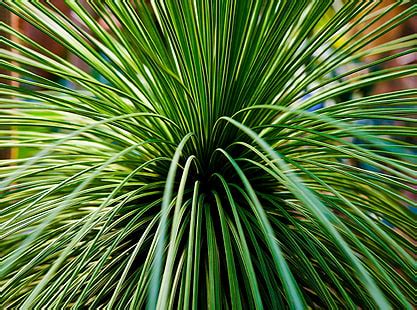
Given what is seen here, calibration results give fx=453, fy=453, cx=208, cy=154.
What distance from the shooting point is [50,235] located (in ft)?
1.95

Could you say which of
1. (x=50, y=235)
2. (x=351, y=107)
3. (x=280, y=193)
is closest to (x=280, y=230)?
(x=280, y=193)

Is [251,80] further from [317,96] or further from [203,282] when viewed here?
[203,282]

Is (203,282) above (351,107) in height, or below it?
below

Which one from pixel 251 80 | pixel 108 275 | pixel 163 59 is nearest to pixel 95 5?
pixel 163 59

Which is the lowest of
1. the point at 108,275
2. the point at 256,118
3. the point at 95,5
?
the point at 108,275

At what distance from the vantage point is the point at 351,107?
0.59 meters

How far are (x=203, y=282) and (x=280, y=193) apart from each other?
0.55 ft

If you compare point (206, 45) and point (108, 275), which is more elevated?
point (206, 45)

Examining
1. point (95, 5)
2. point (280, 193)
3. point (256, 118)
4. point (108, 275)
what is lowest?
point (108, 275)

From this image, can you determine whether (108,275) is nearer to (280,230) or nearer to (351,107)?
(280,230)

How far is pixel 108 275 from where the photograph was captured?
578 mm

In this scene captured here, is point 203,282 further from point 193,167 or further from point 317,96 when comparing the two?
point 317,96

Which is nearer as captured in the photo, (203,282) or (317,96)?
(203,282)

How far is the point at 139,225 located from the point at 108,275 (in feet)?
0.25
